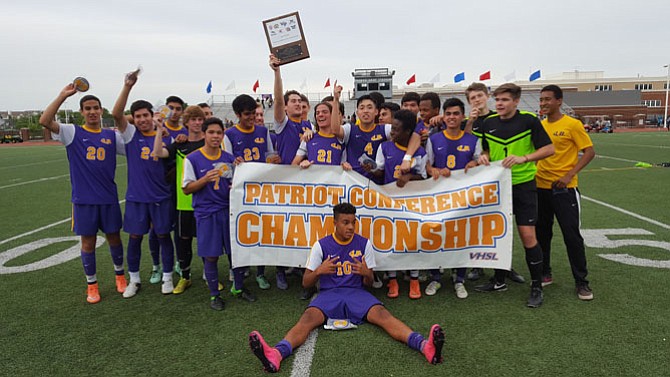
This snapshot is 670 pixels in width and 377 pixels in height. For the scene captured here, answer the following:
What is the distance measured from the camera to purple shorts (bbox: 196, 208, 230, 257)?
4.38 metres

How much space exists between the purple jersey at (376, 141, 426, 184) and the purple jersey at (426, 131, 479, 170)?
187mm

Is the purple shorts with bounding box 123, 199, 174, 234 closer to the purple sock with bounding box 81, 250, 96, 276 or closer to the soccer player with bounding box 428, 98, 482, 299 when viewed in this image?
the purple sock with bounding box 81, 250, 96, 276

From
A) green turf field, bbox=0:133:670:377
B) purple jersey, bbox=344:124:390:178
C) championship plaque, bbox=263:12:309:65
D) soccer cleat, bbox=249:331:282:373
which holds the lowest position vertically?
green turf field, bbox=0:133:670:377

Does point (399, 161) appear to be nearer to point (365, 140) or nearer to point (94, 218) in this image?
point (365, 140)

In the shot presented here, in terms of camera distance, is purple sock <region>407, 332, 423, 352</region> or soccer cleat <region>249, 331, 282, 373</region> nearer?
soccer cleat <region>249, 331, 282, 373</region>

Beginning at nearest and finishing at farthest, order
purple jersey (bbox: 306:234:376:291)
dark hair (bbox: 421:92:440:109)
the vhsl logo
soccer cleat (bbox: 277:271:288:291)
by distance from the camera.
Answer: purple jersey (bbox: 306:234:376:291)
the vhsl logo
soccer cleat (bbox: 277:271:288:291)
dark hair (bbox: 421:92:440:109)

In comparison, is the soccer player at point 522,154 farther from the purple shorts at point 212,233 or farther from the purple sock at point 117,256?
the purple sock at point 117,256

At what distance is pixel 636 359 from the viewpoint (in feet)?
10.3

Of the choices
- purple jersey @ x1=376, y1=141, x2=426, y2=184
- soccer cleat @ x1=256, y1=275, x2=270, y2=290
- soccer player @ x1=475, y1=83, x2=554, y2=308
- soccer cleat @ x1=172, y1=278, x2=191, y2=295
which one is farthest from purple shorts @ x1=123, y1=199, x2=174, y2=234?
soccer player @ x1=475, y1=83, x2=554, y2=308

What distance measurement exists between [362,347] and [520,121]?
2638 millimetres

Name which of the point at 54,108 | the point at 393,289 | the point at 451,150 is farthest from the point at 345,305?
the point at 54,108

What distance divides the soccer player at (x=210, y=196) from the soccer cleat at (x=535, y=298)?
3038mm

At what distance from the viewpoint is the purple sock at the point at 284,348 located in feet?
10.7

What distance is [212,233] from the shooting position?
443cm
